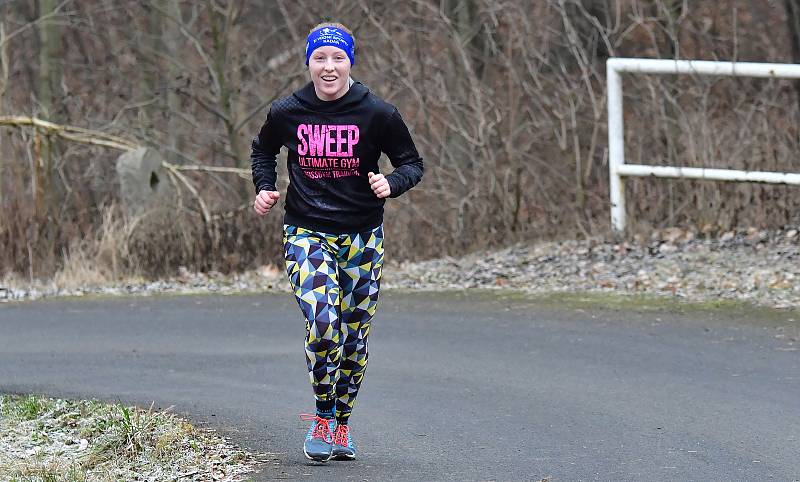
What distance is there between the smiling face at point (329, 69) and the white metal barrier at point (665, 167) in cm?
703

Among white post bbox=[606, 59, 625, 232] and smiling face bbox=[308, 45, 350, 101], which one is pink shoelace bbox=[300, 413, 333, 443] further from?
white post bbox=[606, 59, 625, 232]

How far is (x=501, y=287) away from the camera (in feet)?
44.4

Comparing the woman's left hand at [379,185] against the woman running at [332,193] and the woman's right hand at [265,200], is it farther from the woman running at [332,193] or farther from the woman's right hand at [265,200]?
the woman's right hand at [265,200]

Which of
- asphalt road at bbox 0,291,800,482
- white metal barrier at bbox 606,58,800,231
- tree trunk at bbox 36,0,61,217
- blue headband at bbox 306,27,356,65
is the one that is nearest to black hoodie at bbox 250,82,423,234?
blue headband at bbox 306,27,356,65

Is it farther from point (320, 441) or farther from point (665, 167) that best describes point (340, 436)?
point (665, 167)

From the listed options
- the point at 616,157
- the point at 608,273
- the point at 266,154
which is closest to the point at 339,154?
the point at 266,154

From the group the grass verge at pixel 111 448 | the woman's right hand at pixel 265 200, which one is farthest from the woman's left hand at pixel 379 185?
the grass verge at pixel 111 448

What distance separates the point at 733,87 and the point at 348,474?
14808 millimetres

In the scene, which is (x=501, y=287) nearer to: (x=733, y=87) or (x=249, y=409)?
(x=249, y=409)

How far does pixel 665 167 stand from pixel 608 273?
1.22m

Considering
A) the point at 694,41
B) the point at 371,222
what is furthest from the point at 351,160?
the point at 694,41

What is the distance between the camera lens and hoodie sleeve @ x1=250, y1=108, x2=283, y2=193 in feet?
22.6

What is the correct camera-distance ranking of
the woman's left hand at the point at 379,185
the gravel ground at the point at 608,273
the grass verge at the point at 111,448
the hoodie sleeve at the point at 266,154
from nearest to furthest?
1. the woman's left hand at the point at 379,185
2. the grass verge at the point at 111,448
3. the hoodie sleeve at the point at 266,154
4. the gravel ground at the point at 608,273

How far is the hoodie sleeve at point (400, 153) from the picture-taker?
6754mm
